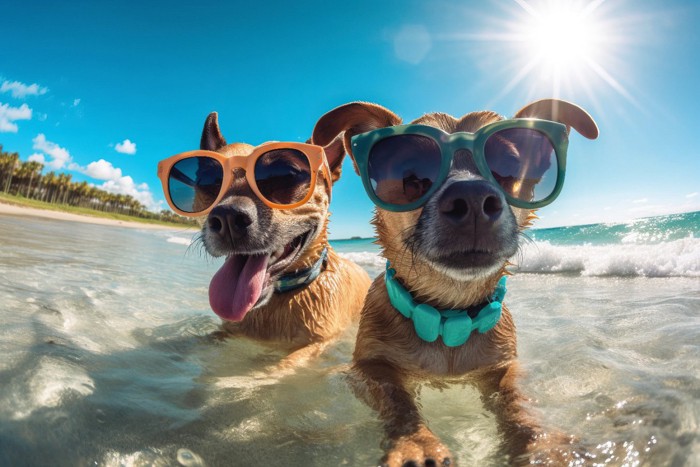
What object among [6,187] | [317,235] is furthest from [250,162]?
[6,187]

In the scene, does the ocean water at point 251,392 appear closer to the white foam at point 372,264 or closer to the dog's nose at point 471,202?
the dog's nose at point 471,202

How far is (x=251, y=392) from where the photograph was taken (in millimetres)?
2314

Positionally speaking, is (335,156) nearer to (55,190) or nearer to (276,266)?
(276,266)

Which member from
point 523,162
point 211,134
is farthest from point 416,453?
point 211,134

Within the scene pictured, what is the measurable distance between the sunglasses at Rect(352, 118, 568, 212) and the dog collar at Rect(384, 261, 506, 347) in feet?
1.87

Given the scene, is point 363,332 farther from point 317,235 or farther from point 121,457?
point 121,457

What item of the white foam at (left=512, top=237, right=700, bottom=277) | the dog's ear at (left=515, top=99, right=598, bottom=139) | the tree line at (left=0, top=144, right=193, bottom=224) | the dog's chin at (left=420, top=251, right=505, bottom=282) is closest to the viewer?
the dog's chin at (left=420, top=251, right=505, bottom=282)

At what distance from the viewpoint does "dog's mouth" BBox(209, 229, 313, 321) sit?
9.65 feet

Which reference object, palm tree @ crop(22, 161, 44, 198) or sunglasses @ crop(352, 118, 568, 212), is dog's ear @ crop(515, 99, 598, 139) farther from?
palm tree @ crop(22, 161, 44, 198)

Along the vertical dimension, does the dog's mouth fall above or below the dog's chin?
below

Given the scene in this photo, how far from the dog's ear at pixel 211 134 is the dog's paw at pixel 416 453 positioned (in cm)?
327

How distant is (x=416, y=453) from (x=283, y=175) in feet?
7.52

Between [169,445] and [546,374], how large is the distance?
2.20 meters

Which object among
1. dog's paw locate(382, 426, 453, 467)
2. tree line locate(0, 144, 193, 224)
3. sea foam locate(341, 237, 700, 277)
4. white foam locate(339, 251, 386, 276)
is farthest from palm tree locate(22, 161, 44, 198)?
dog's paw locate(382, 426, 453, 467)
